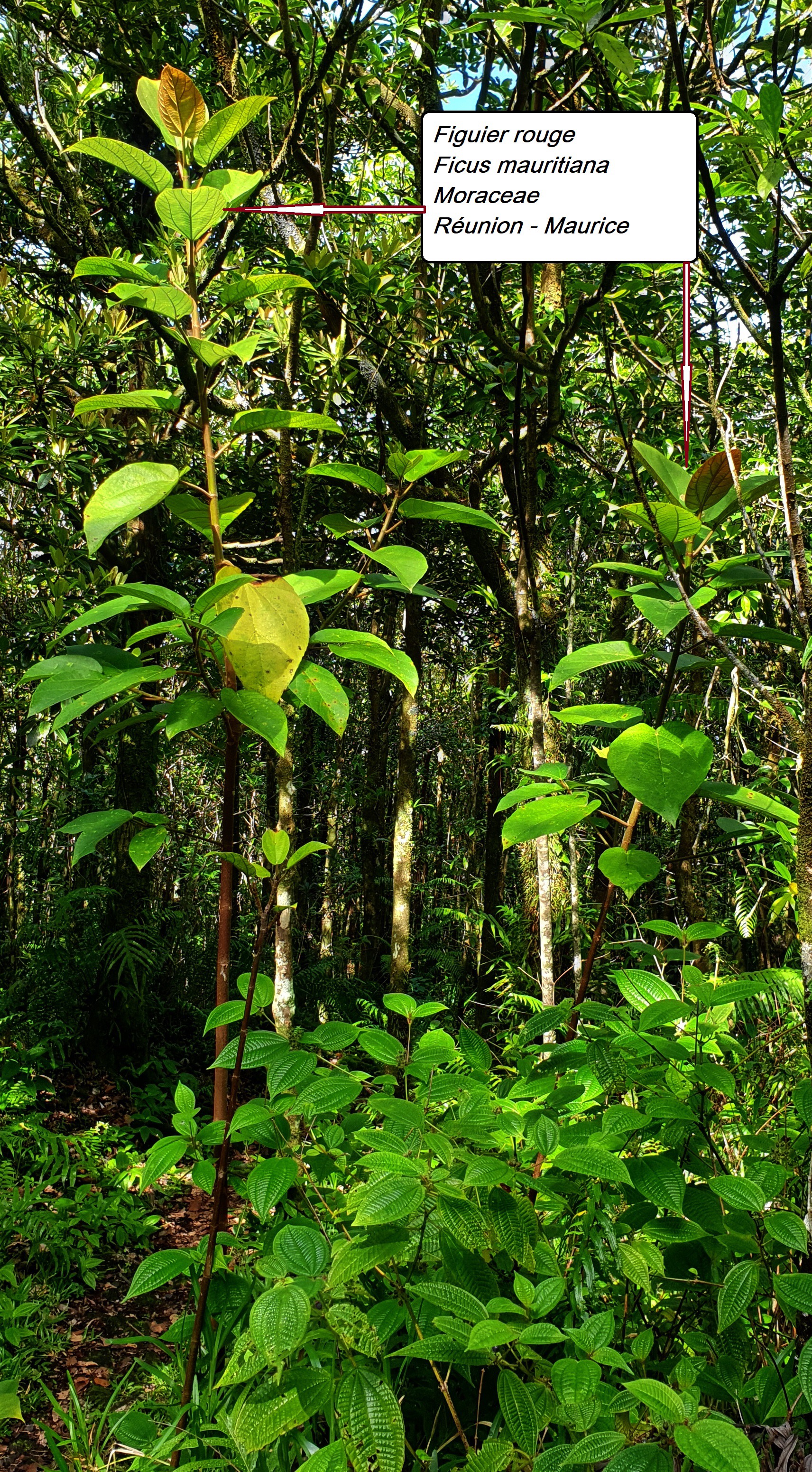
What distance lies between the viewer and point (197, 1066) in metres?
4.94

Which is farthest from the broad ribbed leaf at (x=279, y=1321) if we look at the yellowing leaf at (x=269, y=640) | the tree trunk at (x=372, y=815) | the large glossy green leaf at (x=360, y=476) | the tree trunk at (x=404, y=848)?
the tree trunk at (x=372, y=815)

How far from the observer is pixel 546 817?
39.2 inches

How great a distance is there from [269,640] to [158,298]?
330mm

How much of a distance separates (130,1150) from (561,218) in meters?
3.74

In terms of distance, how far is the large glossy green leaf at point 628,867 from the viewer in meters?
0.97

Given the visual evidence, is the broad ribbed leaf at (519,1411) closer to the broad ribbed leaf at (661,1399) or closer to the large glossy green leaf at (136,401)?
the broad ribbed leaf at (661,1399)

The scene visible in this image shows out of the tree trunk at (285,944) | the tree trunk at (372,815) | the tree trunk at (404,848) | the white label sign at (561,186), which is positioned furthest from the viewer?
the tree trunk at (372,815)

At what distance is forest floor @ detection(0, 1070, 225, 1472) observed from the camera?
89.7 inches

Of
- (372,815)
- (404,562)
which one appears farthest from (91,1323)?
(372,815)

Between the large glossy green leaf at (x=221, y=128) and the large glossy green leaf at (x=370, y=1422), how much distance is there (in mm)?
1132

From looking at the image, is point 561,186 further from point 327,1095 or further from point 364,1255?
point 364,1255

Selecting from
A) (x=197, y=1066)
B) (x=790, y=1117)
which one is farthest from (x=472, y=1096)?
(x=197, y=1066)

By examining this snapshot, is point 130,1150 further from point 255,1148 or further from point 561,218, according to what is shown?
point 561,218

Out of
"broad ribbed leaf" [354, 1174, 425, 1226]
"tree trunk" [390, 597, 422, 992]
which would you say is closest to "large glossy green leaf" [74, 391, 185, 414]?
"broad ribbed leaf" [354, 1174, 425, 1226]
